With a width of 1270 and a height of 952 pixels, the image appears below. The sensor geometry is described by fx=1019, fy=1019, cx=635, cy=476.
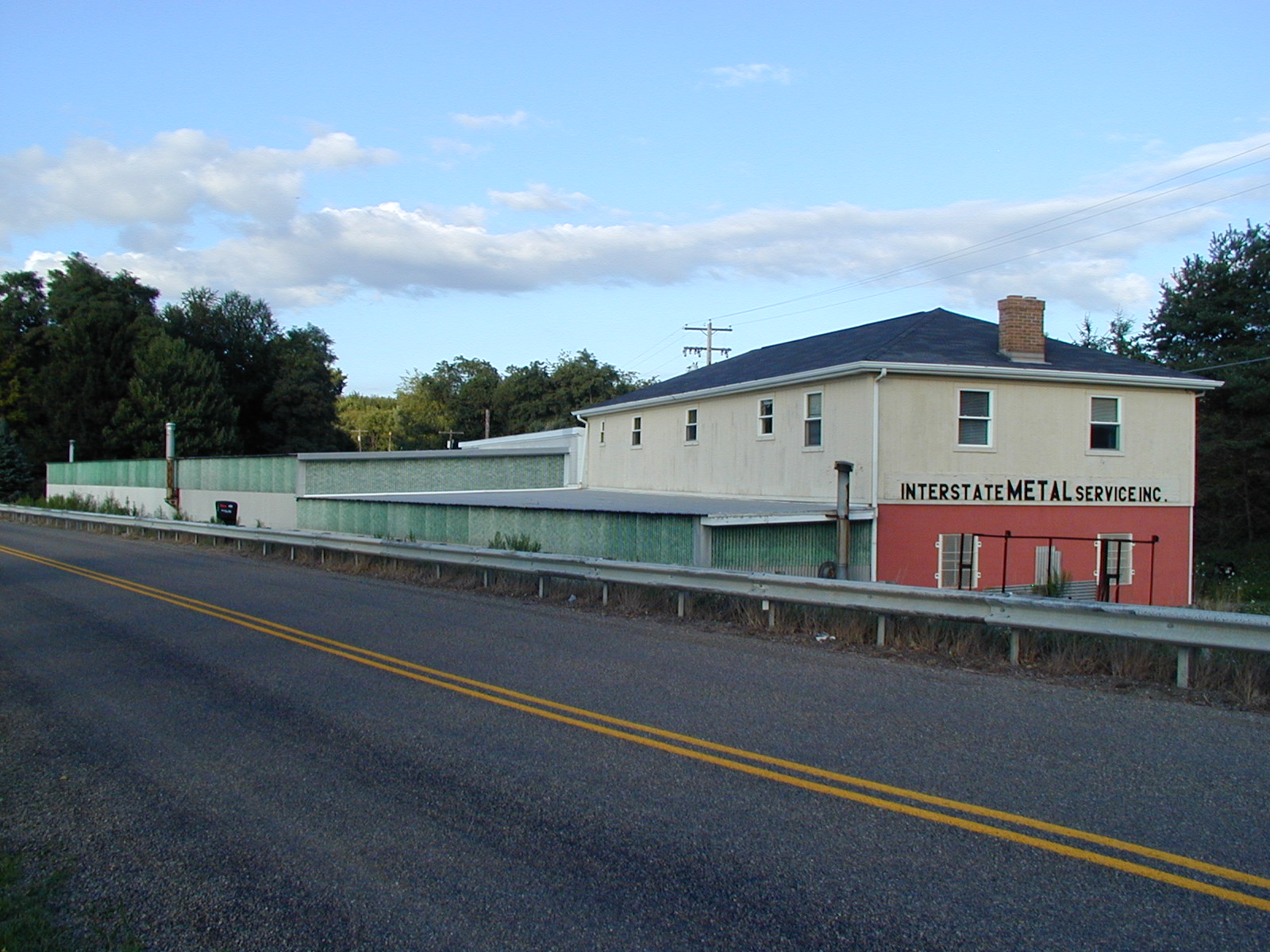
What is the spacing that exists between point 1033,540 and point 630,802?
1809cm

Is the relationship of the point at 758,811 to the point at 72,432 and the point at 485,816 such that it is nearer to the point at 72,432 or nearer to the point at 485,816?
the point at 485,816

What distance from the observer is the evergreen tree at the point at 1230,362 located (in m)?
40.3

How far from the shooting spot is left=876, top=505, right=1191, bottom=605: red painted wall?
67.4ft

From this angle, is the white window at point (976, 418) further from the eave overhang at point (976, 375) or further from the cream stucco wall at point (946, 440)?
the eave overhang at point (976, 375)

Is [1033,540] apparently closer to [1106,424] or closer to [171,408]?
[1106,424]

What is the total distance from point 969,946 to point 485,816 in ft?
8.47

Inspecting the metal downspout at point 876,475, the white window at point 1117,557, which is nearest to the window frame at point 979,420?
the metal downspout at point 876,475

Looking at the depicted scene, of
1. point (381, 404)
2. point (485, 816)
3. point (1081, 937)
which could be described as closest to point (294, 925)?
point (485, 816)

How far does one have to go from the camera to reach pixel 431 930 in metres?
4.14

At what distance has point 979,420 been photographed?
21203mm

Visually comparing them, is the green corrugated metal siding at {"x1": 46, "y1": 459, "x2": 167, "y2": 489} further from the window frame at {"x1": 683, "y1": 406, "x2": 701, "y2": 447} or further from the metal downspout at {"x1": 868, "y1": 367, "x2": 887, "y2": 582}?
the metal downspout at {"x1": 868, "y1": 367, "x2": 887, "y2": 582}

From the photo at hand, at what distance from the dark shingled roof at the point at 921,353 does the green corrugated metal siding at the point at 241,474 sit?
473 inches

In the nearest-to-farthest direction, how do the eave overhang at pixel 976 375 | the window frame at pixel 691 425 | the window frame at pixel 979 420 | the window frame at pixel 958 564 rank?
the eave overhang at pixel 976 375 < the window frame at pixel 958 564 < the window frame at pixel 979 420 < the window frame at pixel 691 425

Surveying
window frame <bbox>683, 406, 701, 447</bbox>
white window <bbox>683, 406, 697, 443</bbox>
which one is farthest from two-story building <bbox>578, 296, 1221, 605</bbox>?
white window <bbox>683, 406, 697, 443</bbox>
